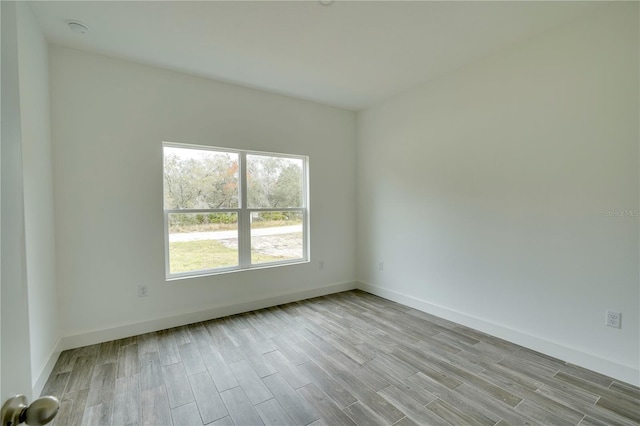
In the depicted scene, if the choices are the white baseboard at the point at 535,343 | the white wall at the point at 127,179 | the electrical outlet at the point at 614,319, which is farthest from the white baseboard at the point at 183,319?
the electrical outlet at the point at 614,319

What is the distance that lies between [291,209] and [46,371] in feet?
8.95

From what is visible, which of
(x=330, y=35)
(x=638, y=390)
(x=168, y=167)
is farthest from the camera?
(x=168, y=167)

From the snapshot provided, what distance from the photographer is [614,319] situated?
213 cm

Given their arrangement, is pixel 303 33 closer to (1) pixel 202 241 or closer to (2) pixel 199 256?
(1) pixel 202 241

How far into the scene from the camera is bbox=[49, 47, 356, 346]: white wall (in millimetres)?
2582

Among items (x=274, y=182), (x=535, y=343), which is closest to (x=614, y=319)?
(x=535, y=343)

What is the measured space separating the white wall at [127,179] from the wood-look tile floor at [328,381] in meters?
0.32

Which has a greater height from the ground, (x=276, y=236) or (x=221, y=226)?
(x=221, y=226)

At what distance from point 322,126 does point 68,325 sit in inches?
139

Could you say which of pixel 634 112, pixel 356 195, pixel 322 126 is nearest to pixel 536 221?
pixel 634 112

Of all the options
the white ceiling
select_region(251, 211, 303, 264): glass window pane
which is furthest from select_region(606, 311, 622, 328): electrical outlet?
select_region(251, 211, 303, 264): glass window pane

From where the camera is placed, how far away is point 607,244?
7.11 feet

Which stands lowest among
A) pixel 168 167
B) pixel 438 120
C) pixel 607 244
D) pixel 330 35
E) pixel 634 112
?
pixel 607 244

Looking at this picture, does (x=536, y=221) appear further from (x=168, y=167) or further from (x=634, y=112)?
(x=168, y=167)
